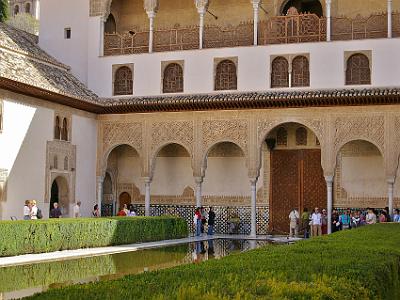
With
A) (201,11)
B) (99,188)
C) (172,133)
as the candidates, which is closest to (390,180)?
(172,133)

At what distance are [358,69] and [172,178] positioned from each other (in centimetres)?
771

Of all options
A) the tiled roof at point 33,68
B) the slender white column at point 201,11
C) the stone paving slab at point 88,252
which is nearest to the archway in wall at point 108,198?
the tiled roof at point 33,68

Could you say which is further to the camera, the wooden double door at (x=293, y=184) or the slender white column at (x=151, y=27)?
the slender white column at (x=151, y=27)

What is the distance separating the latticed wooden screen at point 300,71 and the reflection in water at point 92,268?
647 centimetres

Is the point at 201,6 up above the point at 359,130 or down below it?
above

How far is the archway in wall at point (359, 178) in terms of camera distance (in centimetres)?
2206

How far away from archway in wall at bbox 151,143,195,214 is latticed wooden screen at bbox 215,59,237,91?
288 centimetres

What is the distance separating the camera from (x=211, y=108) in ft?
73.9

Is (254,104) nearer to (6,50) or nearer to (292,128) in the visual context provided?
(292,128)

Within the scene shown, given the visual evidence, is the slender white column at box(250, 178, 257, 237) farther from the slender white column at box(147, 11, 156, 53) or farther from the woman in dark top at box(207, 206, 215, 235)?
the slender white column at box(147, 11, 156, 53)

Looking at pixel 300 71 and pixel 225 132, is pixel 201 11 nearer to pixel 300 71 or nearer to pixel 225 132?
pixel 300 71

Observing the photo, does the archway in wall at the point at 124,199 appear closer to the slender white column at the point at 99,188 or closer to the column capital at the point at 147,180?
the slender white column at the point at 99,188

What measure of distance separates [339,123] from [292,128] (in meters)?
2.52

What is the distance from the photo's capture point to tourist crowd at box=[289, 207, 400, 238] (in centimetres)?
2034
